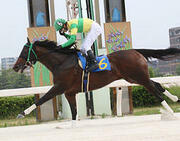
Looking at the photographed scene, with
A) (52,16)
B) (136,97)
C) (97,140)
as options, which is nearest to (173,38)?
(136,97)

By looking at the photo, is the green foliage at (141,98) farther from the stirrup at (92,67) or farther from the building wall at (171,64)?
the stirrup at (92,67)

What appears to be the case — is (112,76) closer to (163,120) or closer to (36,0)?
(163,120)

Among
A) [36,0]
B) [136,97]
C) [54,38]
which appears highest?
[36,0]

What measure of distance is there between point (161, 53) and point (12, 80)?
18.2 feet

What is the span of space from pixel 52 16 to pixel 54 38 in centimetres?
76

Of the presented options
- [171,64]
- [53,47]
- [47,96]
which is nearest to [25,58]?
[53,47]

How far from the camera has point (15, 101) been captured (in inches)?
338

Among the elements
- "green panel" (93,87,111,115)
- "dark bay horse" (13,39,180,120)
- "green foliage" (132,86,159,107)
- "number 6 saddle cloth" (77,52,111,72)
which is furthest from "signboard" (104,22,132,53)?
"number 6 saddle cloth" (77,52,111,72)

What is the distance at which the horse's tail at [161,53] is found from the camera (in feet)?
16.6

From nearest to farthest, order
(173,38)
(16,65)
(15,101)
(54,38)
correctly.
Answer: (16,65)
(54,38)
(15,101)
(173,38)

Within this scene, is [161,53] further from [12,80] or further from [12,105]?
[12,80]

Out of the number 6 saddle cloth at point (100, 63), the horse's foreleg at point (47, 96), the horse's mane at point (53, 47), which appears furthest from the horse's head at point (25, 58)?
the number 6 saddle cloth at point (100, 63)

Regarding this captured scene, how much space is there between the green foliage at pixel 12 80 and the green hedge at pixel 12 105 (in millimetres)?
474

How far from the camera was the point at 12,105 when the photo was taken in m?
8.55
